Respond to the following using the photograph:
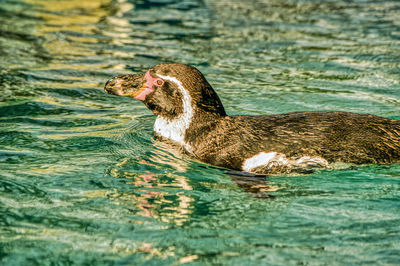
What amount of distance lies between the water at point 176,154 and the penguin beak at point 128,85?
0.73 metres

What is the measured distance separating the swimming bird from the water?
18 centimetres

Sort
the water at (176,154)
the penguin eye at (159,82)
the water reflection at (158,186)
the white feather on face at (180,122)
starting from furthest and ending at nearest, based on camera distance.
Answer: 1. the penguin eye at (159,82)
2. the white feather on face at (180,122)
3. the water reflection at (158,186)
4. the water at (176,154)

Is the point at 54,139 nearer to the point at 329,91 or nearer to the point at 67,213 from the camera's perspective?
the point at 67,213

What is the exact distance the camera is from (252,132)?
667cm

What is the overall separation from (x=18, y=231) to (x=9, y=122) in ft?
12.1

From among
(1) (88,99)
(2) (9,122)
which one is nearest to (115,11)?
(1) (88,99)

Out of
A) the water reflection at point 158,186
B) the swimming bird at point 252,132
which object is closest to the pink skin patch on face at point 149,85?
the swimming bird at point 252,132

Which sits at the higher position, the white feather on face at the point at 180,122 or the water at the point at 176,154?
the white feather on face at the point at 180,122

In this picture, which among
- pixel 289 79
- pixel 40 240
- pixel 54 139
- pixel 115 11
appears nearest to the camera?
pixel 40 240

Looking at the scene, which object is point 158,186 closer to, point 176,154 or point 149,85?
point 176,154

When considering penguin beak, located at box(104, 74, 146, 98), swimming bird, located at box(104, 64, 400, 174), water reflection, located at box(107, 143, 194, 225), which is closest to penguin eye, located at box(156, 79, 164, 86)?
swimming bird, located at box(104, 64, 400, 174)

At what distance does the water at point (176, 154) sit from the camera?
507 cm

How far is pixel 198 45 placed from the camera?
44.1 ft

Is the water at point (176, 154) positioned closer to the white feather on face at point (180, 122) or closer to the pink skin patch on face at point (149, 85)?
the white feather on face at point (180, 122)
